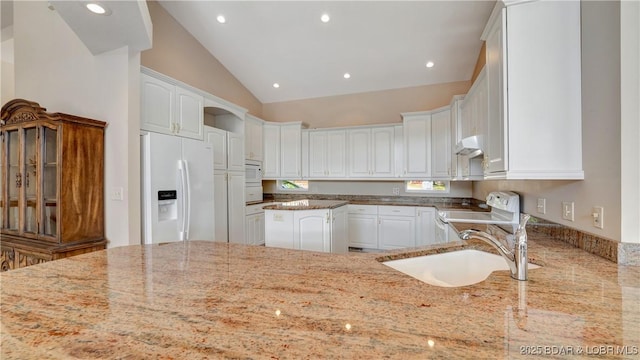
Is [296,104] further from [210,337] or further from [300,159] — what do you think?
[210,337]

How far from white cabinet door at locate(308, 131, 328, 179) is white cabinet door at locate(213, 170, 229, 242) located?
168 centimetres

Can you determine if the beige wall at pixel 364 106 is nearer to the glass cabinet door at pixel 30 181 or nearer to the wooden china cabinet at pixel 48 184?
the wooden china cabinet at pixel 48 184

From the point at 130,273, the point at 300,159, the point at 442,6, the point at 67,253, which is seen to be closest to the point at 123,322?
the point at 130,273

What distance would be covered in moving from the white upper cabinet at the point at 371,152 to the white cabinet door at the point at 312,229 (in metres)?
1.78

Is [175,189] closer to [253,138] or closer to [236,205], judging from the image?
[236,205]

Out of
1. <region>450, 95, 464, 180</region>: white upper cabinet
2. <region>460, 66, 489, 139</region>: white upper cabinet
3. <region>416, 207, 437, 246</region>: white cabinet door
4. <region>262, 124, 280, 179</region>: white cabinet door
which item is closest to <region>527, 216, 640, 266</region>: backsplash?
<region>460, 66, 489, 139</region>: white upper cabinet

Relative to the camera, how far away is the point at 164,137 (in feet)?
8.92

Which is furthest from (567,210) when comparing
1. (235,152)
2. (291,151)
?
(291,151)

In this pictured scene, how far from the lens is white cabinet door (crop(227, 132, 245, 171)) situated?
13.2ft

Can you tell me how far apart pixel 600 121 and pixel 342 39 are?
10.5 feet

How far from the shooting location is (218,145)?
3.80 metres

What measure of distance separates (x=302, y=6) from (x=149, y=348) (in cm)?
374

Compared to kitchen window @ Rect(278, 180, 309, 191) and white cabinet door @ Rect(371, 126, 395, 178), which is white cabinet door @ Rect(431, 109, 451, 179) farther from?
kitchen window @ Rect(278, 180, 309, 191)

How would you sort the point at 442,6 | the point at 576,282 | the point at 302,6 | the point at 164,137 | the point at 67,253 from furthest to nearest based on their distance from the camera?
the point at 302,6
the point at 442,6
the point at 164,137
the point at 67,253
the point at 576,282
